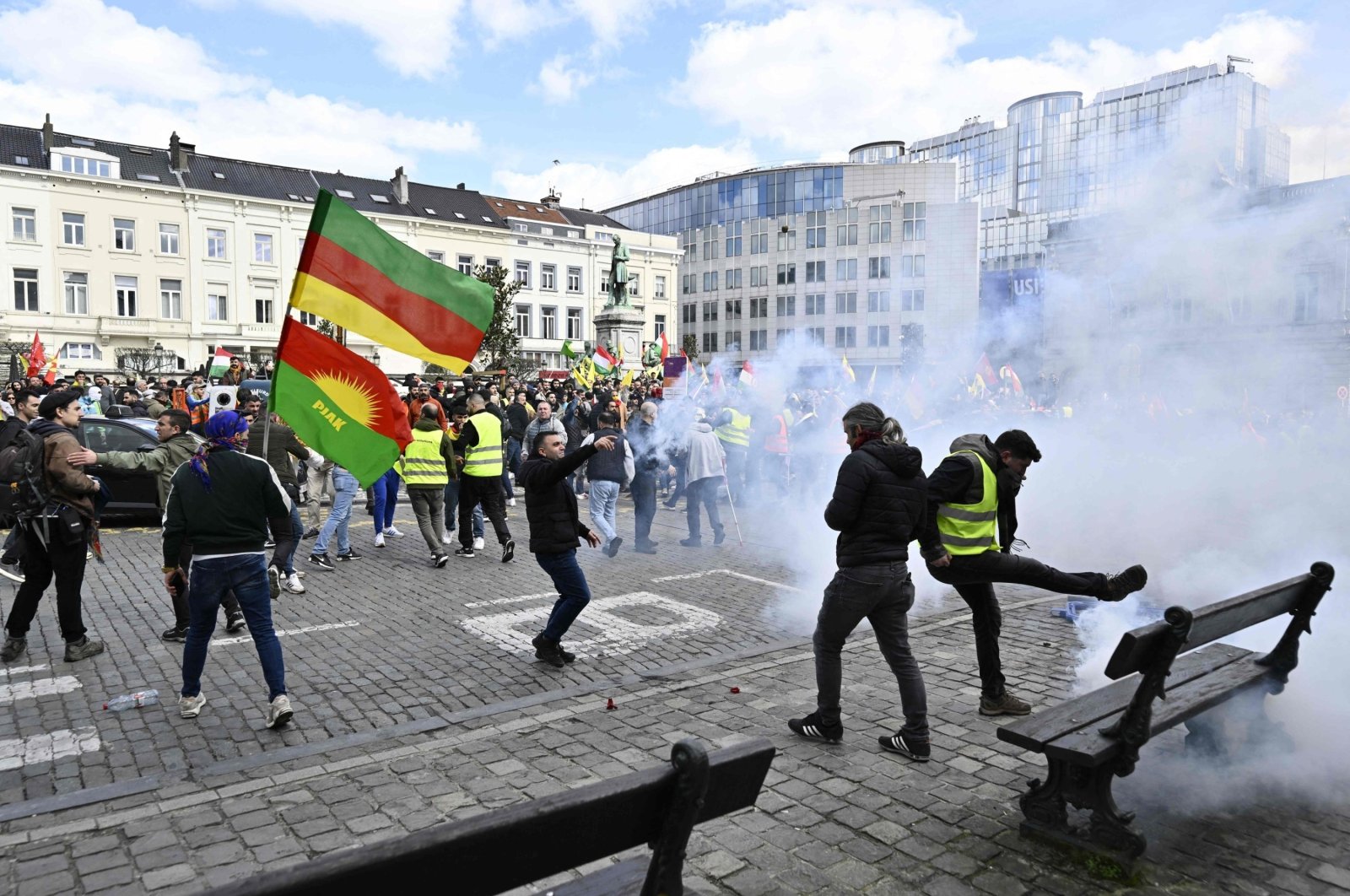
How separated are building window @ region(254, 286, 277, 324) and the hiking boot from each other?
4842 centimetres

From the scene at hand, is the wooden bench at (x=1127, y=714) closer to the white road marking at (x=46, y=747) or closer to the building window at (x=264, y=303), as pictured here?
the white road marking at (x=46, y=747)

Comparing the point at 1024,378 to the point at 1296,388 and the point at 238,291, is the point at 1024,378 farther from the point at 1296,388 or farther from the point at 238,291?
the point at 238,291

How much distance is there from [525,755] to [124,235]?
47612 mm

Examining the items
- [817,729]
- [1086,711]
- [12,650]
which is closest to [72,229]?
[12,650]

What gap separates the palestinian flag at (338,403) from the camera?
5445 mm

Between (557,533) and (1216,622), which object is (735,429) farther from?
(1216,622)

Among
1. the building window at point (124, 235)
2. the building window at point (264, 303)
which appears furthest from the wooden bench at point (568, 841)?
the building window at point (264, 303)

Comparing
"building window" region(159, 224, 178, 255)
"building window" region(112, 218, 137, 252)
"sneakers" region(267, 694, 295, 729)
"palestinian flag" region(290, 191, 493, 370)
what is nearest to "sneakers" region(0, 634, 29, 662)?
"sneakers" region(267, 694, 295, 729)

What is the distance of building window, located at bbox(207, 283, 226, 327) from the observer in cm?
4547

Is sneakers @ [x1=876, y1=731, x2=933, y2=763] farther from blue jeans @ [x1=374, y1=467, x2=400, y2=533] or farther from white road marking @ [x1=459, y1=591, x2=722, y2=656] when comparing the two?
blue jeans @ [x1=374, y1=467, x2=400, y2=533]

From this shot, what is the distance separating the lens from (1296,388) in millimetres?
12281

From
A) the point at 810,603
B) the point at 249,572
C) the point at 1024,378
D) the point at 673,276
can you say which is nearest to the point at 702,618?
the point at 810,603

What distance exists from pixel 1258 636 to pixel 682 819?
5126 millimetres

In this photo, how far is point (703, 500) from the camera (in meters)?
12.0
